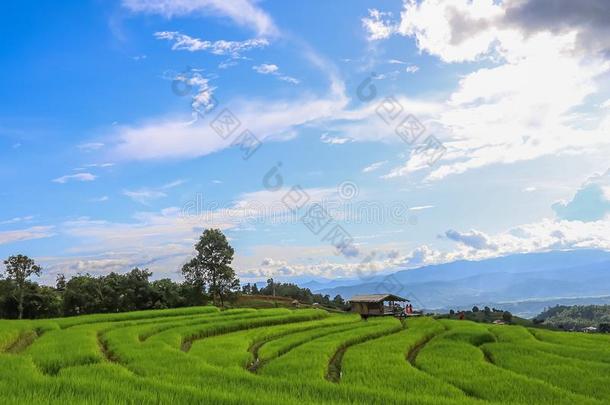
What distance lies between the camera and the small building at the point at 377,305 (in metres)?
46.7

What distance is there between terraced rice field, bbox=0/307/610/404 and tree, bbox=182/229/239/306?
908 inches

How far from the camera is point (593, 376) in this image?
16062 millimetres

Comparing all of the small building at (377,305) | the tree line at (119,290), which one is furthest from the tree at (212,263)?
the small building at (377,305)

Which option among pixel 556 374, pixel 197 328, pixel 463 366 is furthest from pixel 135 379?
pixel 197 328

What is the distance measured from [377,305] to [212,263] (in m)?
17.4

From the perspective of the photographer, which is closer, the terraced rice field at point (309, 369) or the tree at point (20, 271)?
the terraced rice field at point (309, 369)

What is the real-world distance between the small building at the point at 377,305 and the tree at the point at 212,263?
13.5 m

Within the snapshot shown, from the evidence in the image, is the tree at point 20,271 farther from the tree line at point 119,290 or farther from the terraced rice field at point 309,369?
the terraced rice field at point 309,369

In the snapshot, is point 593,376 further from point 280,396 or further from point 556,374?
point 280,396

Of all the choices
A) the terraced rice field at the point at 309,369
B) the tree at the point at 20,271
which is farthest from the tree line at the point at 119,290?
the terraced rice field at the point at 309,369

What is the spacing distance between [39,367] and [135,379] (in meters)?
5.94

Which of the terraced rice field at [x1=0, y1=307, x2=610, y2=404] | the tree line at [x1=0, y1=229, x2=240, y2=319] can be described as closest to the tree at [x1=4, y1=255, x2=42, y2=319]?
the tree line at [x1=0, y1=229, x2=240, y2=319]

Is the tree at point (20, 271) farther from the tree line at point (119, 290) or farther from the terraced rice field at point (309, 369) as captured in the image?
the terraced rice field at point (309, 369)

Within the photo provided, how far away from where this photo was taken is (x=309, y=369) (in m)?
16.5
